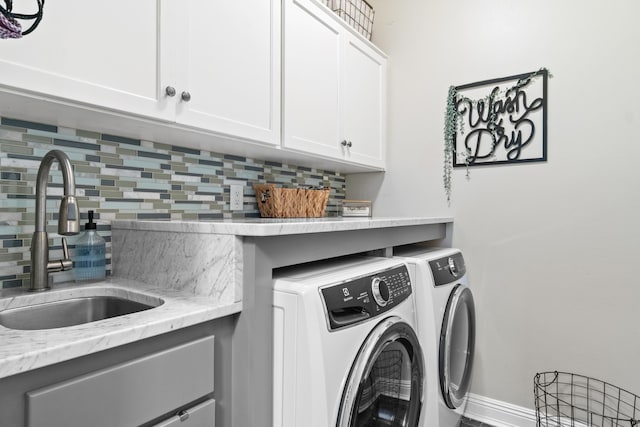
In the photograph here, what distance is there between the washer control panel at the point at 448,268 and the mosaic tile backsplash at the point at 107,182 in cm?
95

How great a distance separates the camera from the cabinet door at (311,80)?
1671 mm

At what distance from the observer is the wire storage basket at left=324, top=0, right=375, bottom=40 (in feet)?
6.83

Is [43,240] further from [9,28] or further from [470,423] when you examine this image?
[470,423]

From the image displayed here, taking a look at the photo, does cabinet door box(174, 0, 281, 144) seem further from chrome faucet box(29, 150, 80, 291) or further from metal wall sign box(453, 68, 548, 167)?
metal wall sign box(453, 68, 548, 167)

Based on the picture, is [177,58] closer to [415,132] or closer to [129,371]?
[129,371]

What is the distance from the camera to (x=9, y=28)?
852 mm

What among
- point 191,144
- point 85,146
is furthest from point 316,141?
point 85,146

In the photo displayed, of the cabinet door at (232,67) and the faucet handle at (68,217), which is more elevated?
the cabinet door at (232,67)

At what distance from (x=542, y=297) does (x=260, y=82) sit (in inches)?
70.4

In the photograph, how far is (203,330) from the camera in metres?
0.93

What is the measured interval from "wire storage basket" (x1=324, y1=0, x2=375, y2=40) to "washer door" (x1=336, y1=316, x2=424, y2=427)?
1.72 metres

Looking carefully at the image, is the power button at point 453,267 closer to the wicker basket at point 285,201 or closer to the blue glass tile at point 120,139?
the wicker basket at point 285,201

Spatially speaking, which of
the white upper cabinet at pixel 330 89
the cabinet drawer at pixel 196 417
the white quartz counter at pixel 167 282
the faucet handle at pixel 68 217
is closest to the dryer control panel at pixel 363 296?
the white quartz counter at pixel 167 282

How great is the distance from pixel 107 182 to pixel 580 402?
2.38 m
